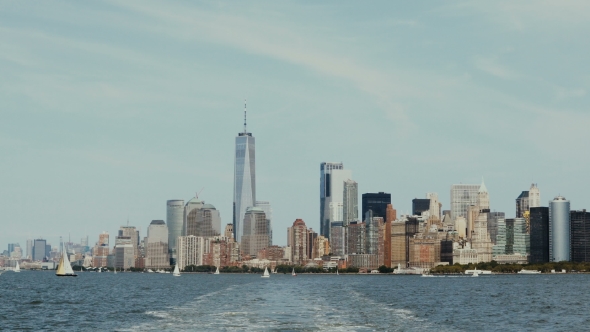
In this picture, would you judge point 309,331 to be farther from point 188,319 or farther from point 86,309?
point 86,309

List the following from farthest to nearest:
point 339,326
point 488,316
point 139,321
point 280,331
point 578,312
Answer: point 578,312 → point 488,316 → point 139,321 → point 339,326 → point 280,331

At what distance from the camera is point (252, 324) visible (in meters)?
83.1

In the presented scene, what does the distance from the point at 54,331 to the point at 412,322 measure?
33698 mm

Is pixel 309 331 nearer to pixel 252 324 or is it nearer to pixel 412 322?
pixel 252 324

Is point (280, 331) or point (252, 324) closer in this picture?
point (280, 331)

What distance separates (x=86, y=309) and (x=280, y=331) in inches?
1687

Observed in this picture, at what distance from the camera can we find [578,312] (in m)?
108

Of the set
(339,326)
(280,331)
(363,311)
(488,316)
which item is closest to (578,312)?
(488,316)

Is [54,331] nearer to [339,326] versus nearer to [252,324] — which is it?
[252,324]

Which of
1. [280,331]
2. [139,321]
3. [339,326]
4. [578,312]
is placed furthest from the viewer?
[578,312]

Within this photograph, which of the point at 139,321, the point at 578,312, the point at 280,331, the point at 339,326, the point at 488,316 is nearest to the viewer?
the point at 280,331

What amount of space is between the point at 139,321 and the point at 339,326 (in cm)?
1994

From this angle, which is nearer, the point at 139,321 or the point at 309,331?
the point at 309,331

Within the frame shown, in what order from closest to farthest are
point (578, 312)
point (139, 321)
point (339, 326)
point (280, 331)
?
point (280, 331) < point (339, 326) < point (139, 321) < point (578, 312)
